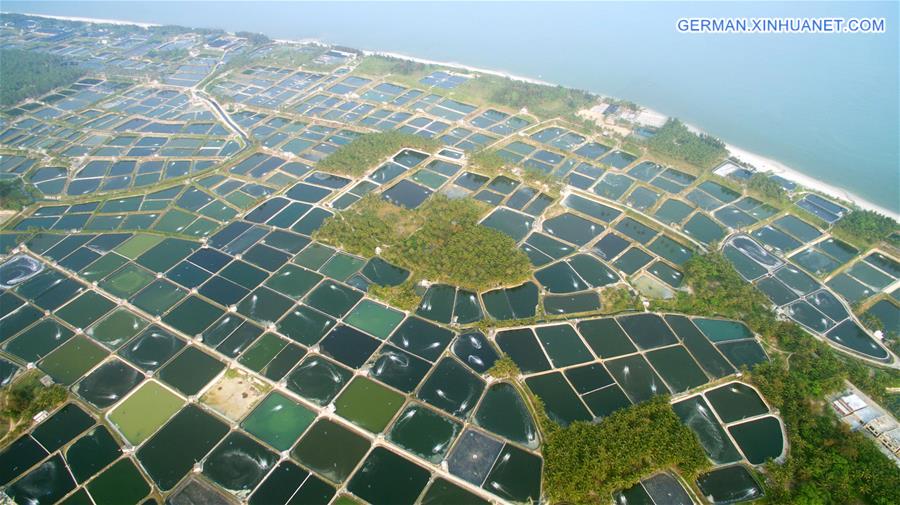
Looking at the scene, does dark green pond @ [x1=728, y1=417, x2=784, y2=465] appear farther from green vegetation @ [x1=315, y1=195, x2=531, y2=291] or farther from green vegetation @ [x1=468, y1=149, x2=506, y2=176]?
green vegetation @ [x1=468, y1=149, x2=506, y2=176]

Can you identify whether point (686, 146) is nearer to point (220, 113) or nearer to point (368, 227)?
point (368, 227)

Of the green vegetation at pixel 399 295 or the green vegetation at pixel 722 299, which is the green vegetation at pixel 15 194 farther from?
the green vegetation at pixel 722 299

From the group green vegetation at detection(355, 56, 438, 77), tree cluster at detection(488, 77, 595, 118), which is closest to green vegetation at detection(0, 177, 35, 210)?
green vegetation at detection(355, 56, 438, 77)

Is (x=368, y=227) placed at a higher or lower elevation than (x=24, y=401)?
higher

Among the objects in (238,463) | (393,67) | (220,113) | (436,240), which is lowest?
(238,463)

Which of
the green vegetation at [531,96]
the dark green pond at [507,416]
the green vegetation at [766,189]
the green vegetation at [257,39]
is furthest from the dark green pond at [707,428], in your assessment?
the green vegetation at [257,39]

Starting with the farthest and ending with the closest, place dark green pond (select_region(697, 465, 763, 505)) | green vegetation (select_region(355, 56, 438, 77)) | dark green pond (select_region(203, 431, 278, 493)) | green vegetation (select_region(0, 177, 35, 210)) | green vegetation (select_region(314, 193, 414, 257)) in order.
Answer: green vegetation (select_region(355, 56, 438, 77)), green vegetation (select_region(0, 177, 35, 210)), green vegetation (select_region(314, 193, 414, 257)), dark green pond (select_region(203, 431, 278, 493)), dark green pond (select_region(697, 465, 763, 505))

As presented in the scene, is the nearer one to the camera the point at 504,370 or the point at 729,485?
the point at 729,485

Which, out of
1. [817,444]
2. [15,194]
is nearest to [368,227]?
[817,444]
